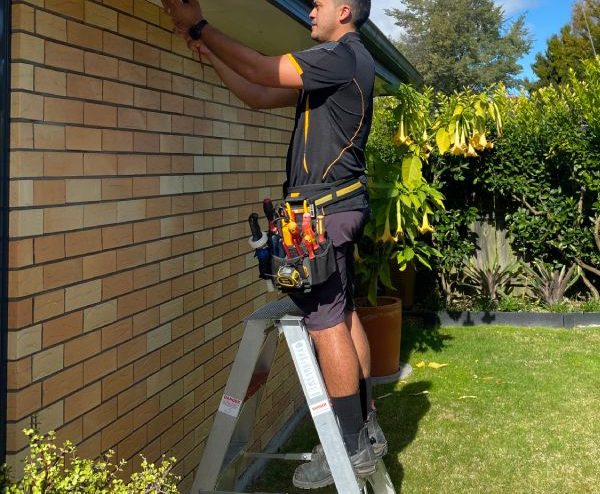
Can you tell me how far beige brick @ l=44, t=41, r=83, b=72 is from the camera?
228 centimetres

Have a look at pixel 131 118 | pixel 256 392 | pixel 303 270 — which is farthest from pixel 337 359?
pixel 131 118

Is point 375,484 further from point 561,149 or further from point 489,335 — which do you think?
point 561,149

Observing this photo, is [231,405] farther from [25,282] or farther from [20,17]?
[20,17]

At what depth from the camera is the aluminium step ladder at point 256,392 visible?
8.62 feet

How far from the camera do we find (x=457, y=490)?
4.12 m

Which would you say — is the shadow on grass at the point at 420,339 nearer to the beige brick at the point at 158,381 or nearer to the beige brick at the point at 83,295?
the beige brick at the point at 158,381

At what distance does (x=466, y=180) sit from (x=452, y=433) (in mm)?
4745

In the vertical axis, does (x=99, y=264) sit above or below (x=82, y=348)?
above

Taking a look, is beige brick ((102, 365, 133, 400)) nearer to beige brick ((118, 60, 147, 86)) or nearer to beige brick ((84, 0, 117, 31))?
beige brick ((118, 60, 147, 86))

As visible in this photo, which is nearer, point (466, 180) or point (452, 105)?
point (452, 105)

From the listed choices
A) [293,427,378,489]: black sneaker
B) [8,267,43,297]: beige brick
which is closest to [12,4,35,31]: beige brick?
[8,267,43,297]: beige brick

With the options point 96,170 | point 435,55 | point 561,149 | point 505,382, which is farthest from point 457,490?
point 435,55

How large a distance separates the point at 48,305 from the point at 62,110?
2.11 ft

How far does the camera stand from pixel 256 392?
3.31m
